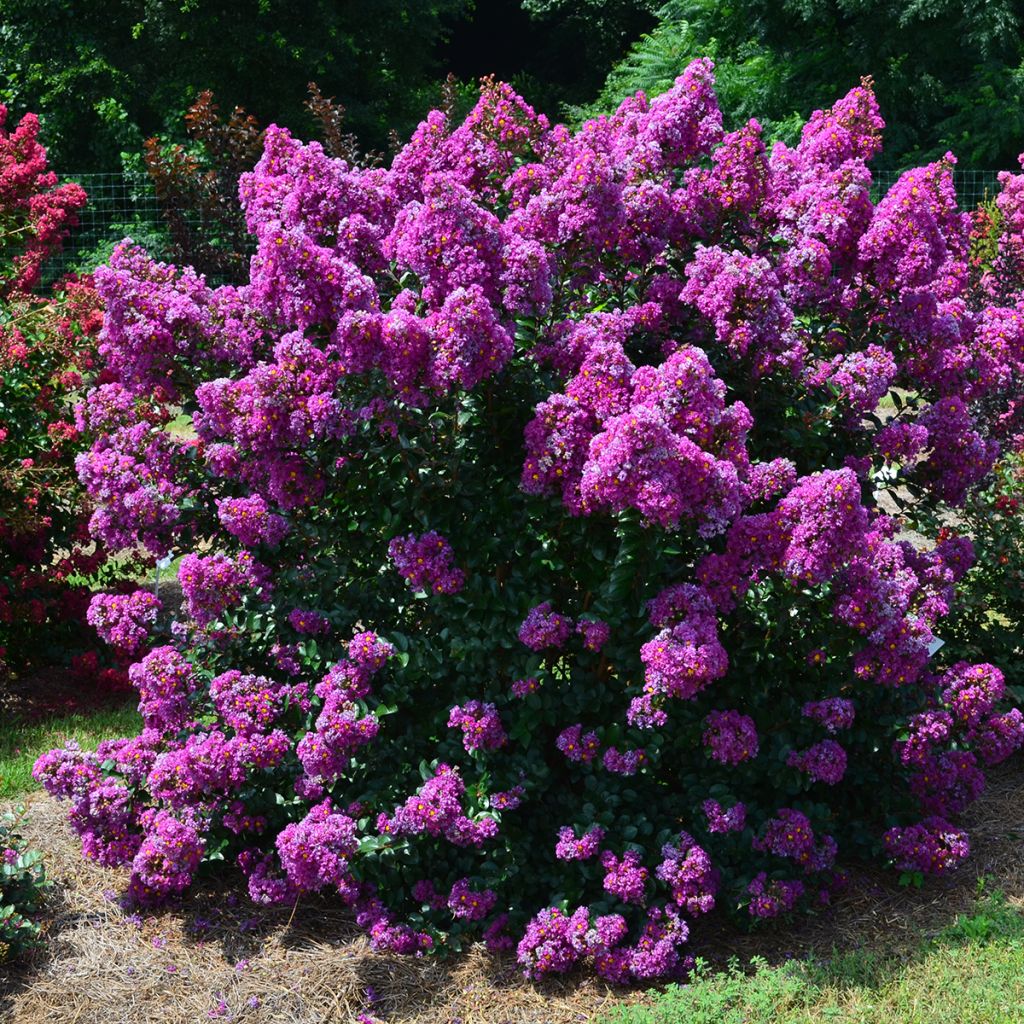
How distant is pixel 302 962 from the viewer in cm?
380

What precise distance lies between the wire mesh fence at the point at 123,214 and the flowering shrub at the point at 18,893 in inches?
491

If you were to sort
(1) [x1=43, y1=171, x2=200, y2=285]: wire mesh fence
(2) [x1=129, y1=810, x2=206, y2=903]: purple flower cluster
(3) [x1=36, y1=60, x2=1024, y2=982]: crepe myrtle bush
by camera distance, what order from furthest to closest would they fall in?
(1) [x1=43, y1=171, x2=200, y2=285]: wire mesh fence < (2) [x1=129, y1=810, x2=206, y2=903]: purple flower cluster < (3) [x1=36, y1=60, x2=1024, y2=982]: crepe myrtle bush

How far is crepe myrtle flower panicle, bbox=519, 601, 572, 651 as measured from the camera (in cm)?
357

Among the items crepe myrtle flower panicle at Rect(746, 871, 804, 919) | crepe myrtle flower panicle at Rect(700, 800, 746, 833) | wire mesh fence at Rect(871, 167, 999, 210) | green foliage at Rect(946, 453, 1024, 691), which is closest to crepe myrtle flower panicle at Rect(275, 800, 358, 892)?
crepe myrtle flower panicle at Rect(700, 800, 746, 833)

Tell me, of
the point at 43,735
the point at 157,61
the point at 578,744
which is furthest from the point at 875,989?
the point at 157,61

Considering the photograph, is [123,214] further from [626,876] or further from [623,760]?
[626,876]

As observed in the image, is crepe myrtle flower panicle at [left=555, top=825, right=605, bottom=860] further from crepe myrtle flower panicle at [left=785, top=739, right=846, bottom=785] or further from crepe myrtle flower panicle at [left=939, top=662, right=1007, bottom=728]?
crepe myrtle flower panicle at [left=939, top=662, right=1007, bottom=728]

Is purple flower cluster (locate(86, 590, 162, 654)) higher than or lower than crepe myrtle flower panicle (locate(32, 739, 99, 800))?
higher

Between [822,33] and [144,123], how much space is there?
10.4 metres

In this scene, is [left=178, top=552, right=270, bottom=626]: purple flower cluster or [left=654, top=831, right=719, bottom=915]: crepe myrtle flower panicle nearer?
[left=654, top=831, right=719, bottom=915]: crepe myrtle flower panicle

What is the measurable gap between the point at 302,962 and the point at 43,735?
7.42 feet

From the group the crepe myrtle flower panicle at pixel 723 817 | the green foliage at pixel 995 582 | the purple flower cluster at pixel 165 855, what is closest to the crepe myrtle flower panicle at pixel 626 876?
the crepe myrtle flower panicle at pixel 723 817

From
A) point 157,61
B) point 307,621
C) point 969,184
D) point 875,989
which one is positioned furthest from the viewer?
point 157,61

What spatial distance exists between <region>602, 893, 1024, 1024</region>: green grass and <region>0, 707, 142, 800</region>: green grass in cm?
275
